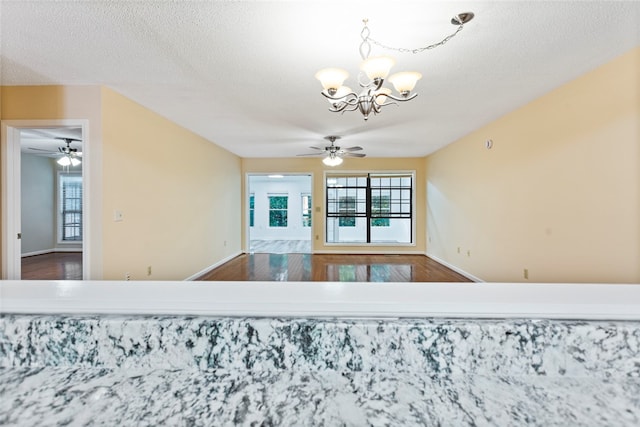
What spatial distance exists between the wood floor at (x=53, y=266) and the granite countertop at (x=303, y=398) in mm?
4606

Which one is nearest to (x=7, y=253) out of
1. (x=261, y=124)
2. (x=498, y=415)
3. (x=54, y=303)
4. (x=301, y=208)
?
(x=261, y=124)

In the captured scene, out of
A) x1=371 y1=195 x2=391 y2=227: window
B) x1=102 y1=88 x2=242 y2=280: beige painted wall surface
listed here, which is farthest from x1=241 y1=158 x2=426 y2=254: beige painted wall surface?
x1=102 y1=88 x2=242 y2=280: beige painted wall surface

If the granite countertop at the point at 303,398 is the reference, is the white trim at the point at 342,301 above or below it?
above

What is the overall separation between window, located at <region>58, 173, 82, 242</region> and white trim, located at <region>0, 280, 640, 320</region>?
8273 millimetres

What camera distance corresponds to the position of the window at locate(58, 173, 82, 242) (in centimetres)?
684

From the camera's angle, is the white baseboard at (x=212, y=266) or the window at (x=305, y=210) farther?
the window at (x=305, y=210)

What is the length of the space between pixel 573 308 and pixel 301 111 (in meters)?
3.20

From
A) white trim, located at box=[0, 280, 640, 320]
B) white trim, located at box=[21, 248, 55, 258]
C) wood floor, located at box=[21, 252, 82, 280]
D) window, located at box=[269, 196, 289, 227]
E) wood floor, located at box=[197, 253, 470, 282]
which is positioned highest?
window, located at box=[269, 196, 289, 227]

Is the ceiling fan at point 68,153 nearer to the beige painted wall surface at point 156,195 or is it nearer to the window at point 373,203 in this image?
the beige painted wall surface at point 156,195

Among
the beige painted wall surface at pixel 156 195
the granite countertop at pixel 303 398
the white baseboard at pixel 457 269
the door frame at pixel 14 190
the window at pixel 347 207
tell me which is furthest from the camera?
the window at pixel 347 207

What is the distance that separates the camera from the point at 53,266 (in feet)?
16.9

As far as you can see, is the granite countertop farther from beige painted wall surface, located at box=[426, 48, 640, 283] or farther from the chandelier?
beige painted wall surface, located at box=[426, 48, 640, 283]

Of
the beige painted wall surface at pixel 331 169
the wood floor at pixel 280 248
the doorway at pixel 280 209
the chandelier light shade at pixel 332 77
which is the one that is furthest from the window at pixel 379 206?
the chandelier light shade at pixel 332 77

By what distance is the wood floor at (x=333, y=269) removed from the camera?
4438 millimetres
